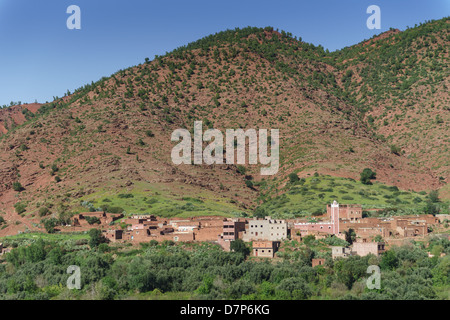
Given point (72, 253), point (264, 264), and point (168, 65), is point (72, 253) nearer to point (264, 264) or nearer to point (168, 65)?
point (264, 264)

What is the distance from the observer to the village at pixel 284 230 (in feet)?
200

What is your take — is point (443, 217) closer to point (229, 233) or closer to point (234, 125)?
point (229, 233)

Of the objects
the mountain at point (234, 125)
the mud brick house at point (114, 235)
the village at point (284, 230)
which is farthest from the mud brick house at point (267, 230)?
the mountain at point (234, 125)

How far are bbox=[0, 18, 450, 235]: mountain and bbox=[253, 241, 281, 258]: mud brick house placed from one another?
45.1 ft

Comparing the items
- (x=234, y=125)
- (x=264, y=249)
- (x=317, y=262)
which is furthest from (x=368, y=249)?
(x=234, y=125)

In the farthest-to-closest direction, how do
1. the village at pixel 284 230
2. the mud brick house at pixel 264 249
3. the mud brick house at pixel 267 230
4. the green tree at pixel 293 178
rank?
the green tree at pixel 293 178, the mud brick house at pixel 267 230, the village at pixel 284 230, the mud brick house at pixel 264 249

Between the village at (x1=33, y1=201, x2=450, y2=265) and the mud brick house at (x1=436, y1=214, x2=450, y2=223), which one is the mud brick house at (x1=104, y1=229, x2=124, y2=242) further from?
the mud brick house at (x1=436, y1=214, x2=450, y2=223)

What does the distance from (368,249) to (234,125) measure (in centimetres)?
5338

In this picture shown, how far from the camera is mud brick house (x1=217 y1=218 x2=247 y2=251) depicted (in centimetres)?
6256

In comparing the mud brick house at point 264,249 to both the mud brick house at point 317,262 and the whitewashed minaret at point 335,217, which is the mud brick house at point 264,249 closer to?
the mud brick house at point 317,262

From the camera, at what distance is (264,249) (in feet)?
197

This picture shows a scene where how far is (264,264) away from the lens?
57188 millimetres

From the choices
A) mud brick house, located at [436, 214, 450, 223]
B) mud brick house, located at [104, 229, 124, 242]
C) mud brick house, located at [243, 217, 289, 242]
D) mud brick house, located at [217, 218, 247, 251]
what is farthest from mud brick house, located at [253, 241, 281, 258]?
mud brick house, located at [436, 214, 450, 223]
